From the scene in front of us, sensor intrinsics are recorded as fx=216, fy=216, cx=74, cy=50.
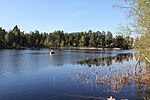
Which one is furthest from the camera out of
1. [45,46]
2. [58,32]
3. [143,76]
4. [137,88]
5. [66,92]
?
[58,32]

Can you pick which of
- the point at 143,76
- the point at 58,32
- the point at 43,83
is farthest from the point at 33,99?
the point at 58,32

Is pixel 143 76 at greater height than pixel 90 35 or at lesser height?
lesser

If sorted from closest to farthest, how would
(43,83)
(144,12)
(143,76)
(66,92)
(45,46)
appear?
(144,12) → (66,92) → (43,83) → (143,76) → (45,46)

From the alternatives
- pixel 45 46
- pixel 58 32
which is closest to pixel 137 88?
pixel 45 46

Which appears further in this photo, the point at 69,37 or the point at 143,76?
the point at 69,37

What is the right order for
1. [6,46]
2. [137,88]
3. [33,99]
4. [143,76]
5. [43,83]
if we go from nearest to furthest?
[33,99], [137,88], [43,83], [143,76], [6,46]

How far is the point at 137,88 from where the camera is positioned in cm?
2339

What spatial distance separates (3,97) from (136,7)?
44.3 feet

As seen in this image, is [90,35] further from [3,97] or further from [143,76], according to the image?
[3,97]

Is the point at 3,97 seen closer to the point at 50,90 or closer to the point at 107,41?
the point at 50,90

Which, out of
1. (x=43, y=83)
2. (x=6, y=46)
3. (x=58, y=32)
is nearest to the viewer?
(x=43, y=83)

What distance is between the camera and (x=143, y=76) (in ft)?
91.0

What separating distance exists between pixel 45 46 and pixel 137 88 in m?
139

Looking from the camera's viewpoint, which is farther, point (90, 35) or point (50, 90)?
point (90, 35)
